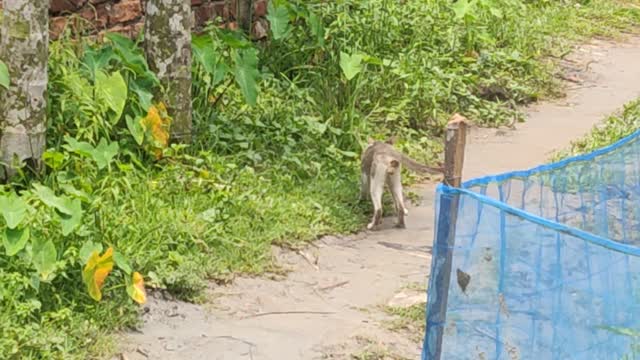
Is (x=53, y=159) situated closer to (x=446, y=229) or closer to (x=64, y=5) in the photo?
(x=64, y=5)

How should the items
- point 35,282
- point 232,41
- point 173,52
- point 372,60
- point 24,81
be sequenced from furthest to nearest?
point 372,60
point 232,41
point 173,52
point 24,81
point 35,282

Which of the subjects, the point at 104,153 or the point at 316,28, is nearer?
the point at 104,153

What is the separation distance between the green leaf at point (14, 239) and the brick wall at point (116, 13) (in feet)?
7.82

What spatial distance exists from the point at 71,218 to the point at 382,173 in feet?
6.42

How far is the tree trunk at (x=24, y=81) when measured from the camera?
594cm

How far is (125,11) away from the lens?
788cm

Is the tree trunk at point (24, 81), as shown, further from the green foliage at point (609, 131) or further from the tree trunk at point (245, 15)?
the green foliage at point (609, 131)

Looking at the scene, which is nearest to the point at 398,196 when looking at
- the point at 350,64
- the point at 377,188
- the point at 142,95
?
the point at 377,188

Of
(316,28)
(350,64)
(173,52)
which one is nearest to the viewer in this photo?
(173,52)

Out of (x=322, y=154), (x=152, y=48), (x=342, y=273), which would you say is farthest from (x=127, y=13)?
(x=342, y=273)

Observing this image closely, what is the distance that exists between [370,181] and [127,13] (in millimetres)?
2258

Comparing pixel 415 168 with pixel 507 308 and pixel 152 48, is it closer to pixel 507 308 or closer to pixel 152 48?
pixel 152 48

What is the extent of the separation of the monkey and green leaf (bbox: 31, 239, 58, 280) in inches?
82.3

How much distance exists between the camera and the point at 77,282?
529cm
